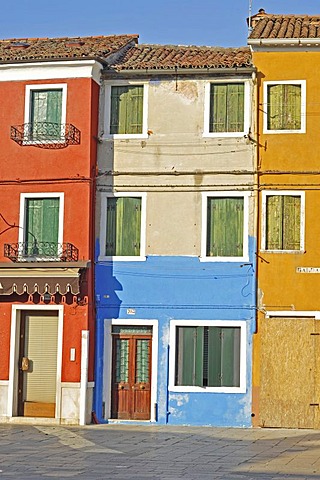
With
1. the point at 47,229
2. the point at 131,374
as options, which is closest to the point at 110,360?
the point at 131,374

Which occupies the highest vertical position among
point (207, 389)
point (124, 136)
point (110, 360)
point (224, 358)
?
point (124, 136)

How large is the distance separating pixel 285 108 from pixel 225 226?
10.6ft

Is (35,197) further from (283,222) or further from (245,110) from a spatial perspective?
(283,222)

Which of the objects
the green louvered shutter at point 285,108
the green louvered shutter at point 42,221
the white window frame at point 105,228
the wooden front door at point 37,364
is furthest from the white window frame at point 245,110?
the wooden front door at point 37,364

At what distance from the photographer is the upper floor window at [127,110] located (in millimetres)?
24797

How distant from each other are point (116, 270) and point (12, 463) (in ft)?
26.9

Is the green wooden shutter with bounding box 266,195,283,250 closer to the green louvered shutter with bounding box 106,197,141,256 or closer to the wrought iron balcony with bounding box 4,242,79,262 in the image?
the green louvered shutter with bounding box 106,197,141,256

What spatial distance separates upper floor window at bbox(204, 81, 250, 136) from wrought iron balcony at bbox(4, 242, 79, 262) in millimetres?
4477

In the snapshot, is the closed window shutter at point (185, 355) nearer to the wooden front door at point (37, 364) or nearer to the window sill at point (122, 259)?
the window sill at point (122, 259)

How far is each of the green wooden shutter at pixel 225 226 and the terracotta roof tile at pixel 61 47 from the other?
4807 millimetres

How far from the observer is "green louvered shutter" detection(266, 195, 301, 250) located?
23.7m

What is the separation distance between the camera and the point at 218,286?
78.6 feet

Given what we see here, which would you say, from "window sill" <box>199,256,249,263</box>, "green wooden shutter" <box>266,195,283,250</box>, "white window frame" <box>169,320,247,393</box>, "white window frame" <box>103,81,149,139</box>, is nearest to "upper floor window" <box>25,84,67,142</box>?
"white window frame" <box>103,81,149,139</box>

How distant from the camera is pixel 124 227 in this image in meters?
24.6
